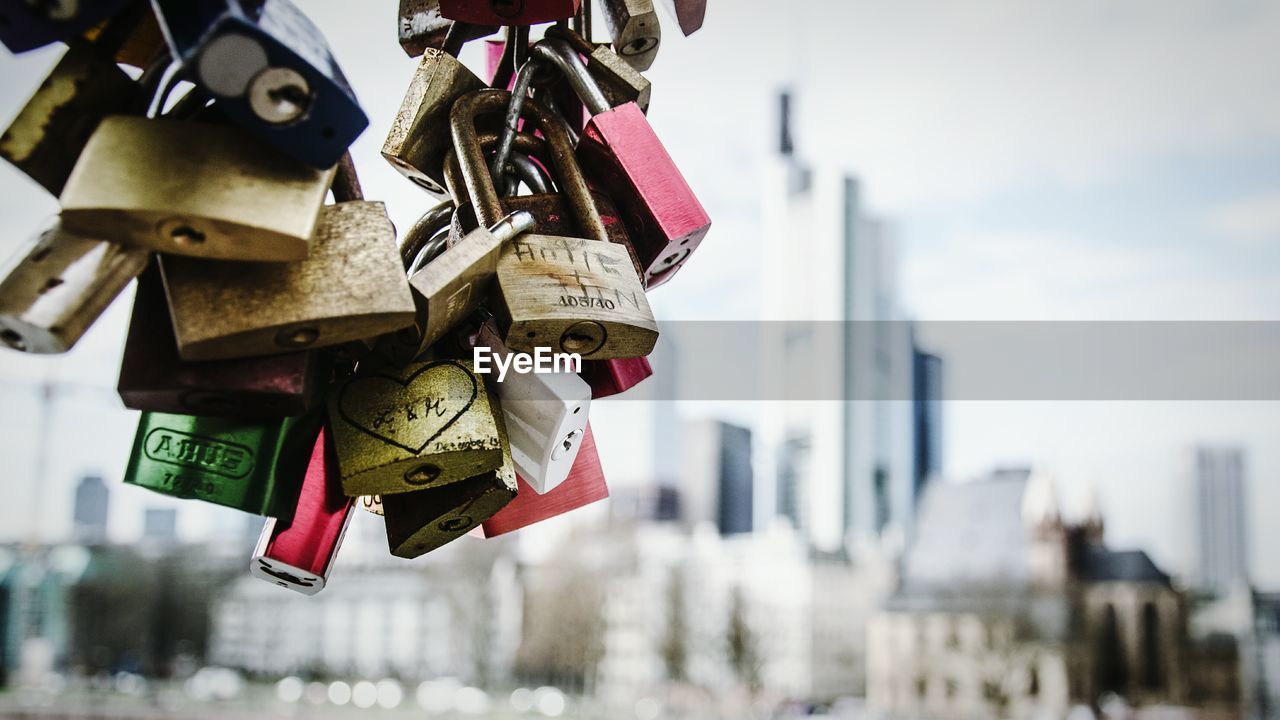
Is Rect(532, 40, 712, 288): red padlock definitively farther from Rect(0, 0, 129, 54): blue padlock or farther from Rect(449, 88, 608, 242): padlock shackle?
Rect(0, 0, 129, 54): blue padlock

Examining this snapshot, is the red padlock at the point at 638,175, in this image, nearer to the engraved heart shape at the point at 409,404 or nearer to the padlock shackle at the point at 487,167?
the padlock shackle at the point at 487,167

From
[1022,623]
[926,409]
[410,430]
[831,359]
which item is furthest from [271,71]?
[926,409]

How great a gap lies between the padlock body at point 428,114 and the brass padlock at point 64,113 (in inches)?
5.5

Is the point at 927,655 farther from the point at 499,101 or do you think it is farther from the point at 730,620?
the point at 499,101

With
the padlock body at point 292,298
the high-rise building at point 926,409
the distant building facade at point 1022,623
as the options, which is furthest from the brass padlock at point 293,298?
the high-rise building at point 926,409

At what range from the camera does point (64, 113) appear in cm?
43

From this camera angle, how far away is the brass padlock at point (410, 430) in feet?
1.49

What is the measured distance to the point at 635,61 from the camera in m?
0.67

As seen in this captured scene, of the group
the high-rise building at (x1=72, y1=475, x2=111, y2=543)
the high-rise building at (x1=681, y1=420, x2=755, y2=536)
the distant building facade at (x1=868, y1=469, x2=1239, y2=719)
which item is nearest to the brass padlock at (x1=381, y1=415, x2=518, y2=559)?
the distant building facade at (x1=868, y1=469, x2=1239, y2=719)

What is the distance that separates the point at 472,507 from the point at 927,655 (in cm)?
3159

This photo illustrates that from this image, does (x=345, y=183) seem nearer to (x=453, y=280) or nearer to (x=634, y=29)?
(x=453, y=280)

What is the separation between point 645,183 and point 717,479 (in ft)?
158

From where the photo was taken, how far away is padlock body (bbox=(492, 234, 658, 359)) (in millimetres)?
469

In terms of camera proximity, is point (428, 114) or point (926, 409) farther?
point (926, 409)
